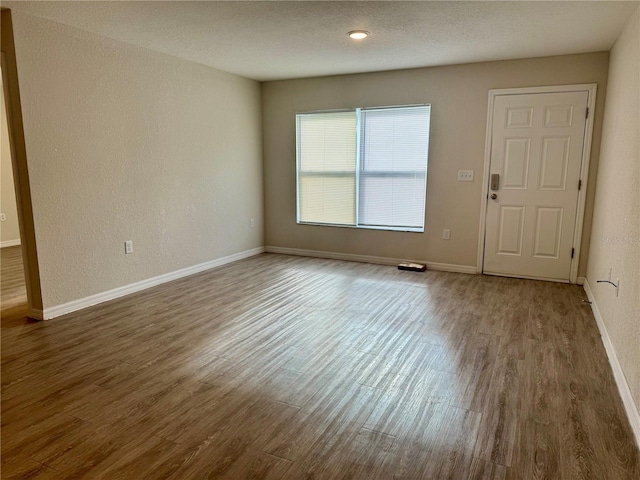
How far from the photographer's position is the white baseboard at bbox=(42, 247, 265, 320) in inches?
135

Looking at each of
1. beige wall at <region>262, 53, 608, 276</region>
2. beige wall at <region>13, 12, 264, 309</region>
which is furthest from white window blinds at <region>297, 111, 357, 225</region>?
beige wall at <region>13, 12, 264, 309</region>

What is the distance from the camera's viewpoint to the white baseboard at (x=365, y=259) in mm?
4938

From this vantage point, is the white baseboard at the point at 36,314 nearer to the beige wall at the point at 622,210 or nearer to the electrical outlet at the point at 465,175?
the beige wall at the point at 622,210

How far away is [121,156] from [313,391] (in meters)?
2.96

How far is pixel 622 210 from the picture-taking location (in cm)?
275

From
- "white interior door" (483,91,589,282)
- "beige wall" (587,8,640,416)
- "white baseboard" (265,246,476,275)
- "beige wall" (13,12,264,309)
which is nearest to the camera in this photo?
"beige wall" (587,8,640,416)

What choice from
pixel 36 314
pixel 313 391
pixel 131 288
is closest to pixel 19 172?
pixel 36 314

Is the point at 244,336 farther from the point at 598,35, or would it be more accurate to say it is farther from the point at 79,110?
the point at 598,35

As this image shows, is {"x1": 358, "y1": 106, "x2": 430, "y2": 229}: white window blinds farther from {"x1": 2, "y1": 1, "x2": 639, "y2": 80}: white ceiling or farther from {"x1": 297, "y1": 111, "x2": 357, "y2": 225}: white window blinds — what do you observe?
{"x1": 2, "y1": 1, "x2": 639, "y2": 80}: white ceiling

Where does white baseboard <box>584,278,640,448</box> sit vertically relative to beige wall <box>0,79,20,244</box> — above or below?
below

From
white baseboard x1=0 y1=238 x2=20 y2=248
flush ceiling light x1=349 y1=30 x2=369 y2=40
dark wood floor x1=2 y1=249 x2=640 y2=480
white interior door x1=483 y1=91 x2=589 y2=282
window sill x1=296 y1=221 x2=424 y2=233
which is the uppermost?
flush ceiling light x1=349 y1=30 x2=369 y2=40

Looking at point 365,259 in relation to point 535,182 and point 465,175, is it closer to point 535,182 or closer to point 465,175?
point 465,175

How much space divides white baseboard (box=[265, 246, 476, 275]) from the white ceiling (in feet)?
7.71

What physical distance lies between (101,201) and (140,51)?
60.1 inches
